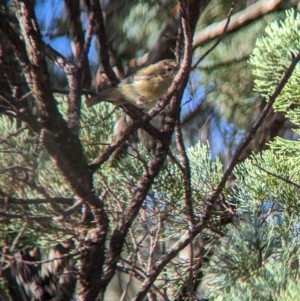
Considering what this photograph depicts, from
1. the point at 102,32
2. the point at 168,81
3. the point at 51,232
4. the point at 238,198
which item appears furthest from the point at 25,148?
the point at 168,81

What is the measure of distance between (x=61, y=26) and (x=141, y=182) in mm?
1754

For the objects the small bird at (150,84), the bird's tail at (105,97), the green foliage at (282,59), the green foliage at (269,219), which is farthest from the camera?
the small bird at (150,84)

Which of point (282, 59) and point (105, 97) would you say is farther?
point (105, 97)

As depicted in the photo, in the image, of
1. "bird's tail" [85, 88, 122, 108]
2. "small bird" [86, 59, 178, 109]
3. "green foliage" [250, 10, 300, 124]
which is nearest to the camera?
"green foliage" [250, 10, 300, 124]

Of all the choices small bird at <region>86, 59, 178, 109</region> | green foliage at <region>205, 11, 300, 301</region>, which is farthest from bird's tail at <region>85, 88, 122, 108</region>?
green foliage at <region>205, 11, 300, 301</region>

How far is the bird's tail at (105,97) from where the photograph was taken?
2078 millimetres

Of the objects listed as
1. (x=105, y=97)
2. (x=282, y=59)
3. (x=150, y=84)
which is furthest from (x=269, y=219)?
(x=150, y=84)

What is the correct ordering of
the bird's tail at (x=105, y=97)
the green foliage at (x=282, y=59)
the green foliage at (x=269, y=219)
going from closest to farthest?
the green foliage at (x=269, y=219)
the green foliage at (x=282, y=59)
the bird's tail at (x=105, y=97)

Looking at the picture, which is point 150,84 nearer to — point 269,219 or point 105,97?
point 105,97

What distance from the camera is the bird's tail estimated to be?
6.82 ft

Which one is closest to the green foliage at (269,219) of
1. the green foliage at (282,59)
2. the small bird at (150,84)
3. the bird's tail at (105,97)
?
the green foliage at (282,59)

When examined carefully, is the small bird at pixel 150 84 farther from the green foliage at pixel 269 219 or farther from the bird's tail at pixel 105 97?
the green foliage at pixel 269 219

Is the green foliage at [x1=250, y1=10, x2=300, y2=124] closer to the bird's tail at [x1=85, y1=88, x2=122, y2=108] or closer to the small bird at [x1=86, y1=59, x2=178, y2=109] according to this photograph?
the bird's tail at [x1=85, y1=88, x2=122, y2=108]

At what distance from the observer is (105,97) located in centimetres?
218
